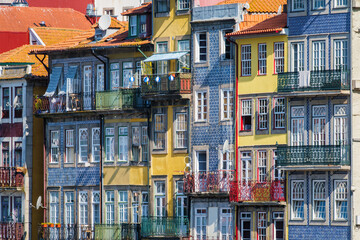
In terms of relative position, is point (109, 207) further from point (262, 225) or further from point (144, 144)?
point (262, 225)

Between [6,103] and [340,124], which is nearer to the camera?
[340,124]

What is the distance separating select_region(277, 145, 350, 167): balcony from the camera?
74.2 meters

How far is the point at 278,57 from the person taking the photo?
253ft

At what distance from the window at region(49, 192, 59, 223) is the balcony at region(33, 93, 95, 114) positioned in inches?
185

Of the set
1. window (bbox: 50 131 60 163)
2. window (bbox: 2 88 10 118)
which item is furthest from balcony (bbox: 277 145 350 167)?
window (bbox: 2 88 10 118)

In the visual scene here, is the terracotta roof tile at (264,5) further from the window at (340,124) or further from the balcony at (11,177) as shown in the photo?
the balcony at (11,177)

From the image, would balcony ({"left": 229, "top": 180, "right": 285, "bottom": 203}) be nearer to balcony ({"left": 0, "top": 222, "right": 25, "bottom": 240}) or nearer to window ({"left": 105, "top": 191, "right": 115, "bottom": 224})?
window ({"left": 105, "top": 191, "right": 115, "bottom": 224})

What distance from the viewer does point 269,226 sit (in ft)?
253

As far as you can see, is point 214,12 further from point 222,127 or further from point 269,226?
point 269,226

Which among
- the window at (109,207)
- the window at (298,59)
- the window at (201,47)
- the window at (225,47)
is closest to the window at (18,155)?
the window at (109,207)

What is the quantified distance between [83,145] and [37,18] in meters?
19.6

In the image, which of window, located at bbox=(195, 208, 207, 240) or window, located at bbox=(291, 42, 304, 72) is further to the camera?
window, located at bbox=(195, 208, 207, 240)

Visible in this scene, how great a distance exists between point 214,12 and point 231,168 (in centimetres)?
795

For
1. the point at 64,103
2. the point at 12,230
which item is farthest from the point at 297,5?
the point at 12,230
